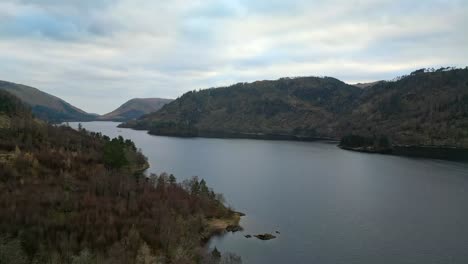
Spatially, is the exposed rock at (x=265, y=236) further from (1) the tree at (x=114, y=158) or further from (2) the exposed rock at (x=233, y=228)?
(1) the tree at (x=114, y=158)

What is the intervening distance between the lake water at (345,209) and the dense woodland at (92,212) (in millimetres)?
9129

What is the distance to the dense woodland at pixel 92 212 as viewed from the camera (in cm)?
5809

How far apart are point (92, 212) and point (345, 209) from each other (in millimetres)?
→ 56433

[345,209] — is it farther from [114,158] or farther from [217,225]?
[114,158]

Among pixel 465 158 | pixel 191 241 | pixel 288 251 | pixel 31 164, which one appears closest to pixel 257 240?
pixel 288 251

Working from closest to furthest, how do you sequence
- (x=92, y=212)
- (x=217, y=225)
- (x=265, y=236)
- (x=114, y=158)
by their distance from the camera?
(x=92, y=212) → (x=265, y=236) → (x=217, y=225) → (x=114, y=158)

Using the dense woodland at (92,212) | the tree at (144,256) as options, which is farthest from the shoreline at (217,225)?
the tree at (144,256)

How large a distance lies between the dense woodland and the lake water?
913 centimetres

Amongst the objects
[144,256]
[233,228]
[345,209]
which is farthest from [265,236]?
[345,209]

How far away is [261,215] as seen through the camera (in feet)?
306

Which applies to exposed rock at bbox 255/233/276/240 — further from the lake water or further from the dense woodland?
the dense woodland

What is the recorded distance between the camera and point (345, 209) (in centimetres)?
9812

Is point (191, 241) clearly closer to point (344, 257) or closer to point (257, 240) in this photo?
Result: point (257, 240)

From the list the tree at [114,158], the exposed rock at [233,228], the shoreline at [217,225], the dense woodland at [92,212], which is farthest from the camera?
the tree at [114,158]
